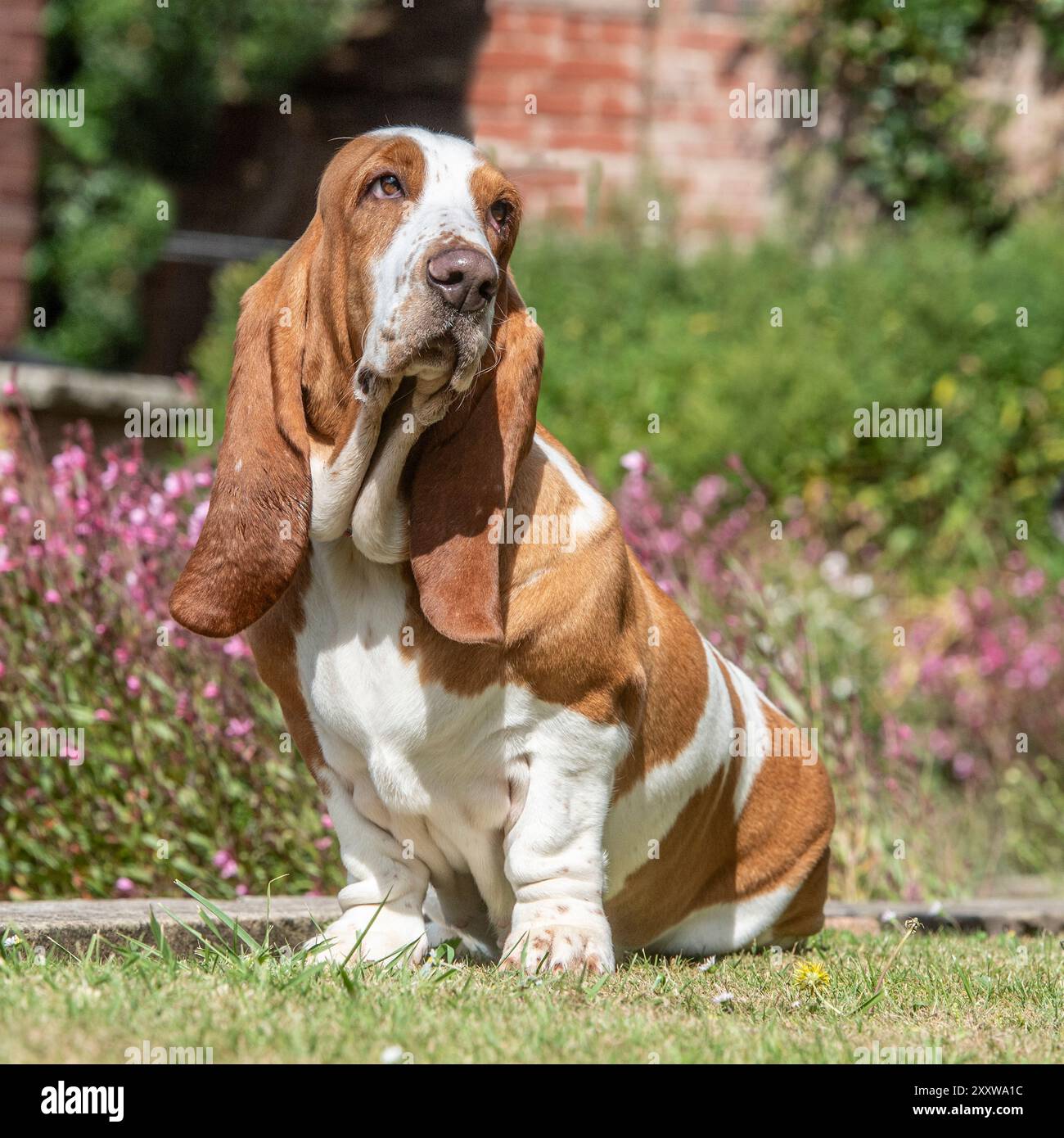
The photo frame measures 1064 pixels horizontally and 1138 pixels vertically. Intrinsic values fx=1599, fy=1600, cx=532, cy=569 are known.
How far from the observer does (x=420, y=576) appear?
2.94 meters

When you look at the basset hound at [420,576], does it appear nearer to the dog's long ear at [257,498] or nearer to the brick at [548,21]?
the dog's long ear at [257,498]

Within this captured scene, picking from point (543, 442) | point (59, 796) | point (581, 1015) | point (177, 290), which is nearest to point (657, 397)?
point (59, 796)

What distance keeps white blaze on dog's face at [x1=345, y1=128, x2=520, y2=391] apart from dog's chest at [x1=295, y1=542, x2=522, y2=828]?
42 cm

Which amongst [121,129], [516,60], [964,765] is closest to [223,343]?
[516,60]

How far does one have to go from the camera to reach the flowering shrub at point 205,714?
4.37 meters

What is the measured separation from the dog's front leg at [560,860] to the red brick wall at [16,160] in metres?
6.12

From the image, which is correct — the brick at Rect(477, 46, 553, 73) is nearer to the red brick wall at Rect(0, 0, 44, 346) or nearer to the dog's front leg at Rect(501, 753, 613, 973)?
the red brick wall at Rect(0, 0, 44, 346)

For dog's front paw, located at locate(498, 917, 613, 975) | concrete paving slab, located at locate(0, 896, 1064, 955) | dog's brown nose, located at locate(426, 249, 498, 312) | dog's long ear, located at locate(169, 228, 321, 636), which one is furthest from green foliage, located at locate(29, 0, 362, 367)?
dog's front paw, located at locate(498, 917, 613, 975)

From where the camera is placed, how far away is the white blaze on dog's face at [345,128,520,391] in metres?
2.73

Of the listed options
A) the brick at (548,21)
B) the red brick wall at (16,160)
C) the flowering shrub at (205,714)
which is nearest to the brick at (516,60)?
the brick at (548,21)

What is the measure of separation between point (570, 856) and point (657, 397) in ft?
17.0

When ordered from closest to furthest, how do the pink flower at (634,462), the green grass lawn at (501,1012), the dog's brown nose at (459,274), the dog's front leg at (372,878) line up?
the green grass lawn at (501,1012) < the dog's brown nose at (459,274) < the dog's front leg at (372,878) < the pink flower at (634,462)
